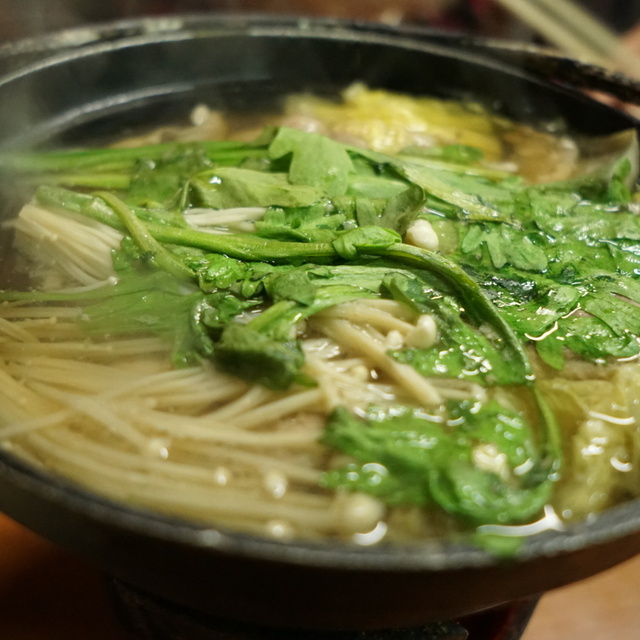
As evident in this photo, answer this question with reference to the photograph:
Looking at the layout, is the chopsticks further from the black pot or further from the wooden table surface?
the wooden table surface

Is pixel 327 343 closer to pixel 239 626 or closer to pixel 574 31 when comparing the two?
pixel 239 626

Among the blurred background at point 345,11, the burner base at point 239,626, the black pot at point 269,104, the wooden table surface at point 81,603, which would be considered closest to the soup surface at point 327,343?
the black pot at point 269,104

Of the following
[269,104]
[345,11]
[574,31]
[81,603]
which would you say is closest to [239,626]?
[81,603]

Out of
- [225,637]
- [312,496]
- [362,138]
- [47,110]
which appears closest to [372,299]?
[312,496]

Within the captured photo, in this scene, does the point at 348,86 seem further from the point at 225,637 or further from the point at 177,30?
the point at 225,637

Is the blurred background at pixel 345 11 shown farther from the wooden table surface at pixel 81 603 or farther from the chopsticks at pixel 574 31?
the wooden table surface at pixel 81 603


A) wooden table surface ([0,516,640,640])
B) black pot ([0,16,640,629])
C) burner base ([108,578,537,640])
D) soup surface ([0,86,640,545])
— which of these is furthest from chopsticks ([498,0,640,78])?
burner base ([108,578,537,640])
